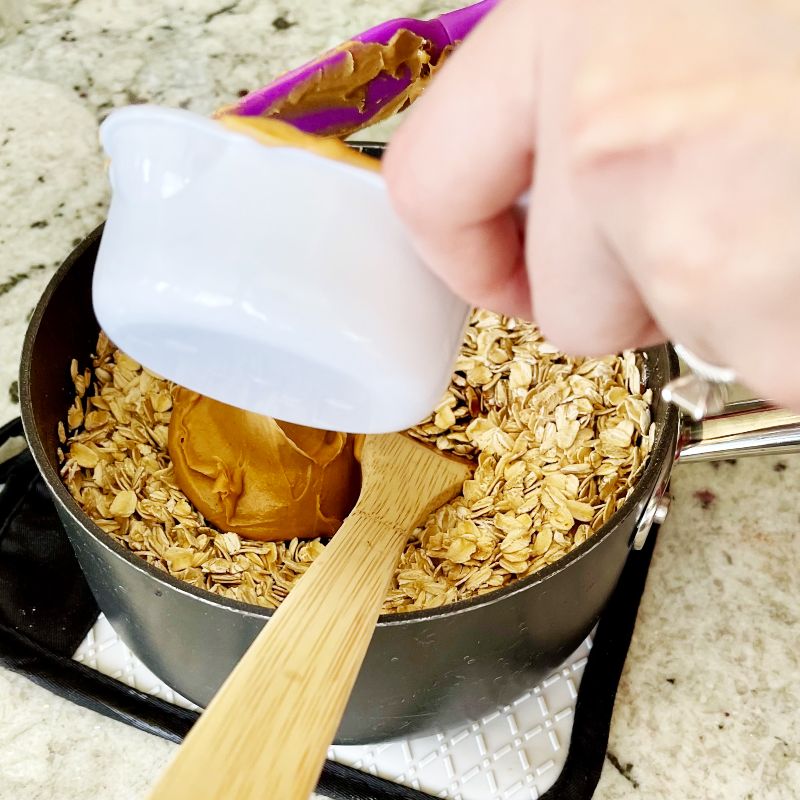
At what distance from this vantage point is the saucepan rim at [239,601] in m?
0.42

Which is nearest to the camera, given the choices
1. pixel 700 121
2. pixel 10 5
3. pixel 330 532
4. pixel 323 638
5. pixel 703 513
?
pixel 700 121

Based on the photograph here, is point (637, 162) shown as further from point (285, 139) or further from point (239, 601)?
point (239, 601)

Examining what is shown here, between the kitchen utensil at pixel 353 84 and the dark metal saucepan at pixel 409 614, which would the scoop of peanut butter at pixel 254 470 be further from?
the kitchen utensil at pixel 353 84

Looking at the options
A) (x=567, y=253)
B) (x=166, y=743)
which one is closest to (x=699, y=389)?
(x=567, y=253)

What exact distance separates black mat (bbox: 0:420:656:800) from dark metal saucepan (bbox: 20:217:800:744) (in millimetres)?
56

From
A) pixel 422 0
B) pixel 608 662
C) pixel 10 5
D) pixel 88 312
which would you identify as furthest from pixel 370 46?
pixel 10 5

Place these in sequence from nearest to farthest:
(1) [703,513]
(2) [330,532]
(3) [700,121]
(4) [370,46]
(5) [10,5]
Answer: (3) [700,121] < (4) [370,46] < (2) [330,532] < (1) [703,513] < (5) [10,5]

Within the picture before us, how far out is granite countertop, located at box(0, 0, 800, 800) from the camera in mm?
596

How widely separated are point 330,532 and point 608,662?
0.23 meters

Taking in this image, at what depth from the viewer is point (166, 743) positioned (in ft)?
1.97

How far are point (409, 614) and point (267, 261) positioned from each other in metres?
0.21

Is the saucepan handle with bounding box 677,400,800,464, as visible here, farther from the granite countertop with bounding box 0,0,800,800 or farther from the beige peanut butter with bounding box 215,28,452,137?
the beige peanut butter with bounding box 215,28,452,137

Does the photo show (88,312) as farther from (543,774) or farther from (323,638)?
(543,774)

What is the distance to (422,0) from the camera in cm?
102
